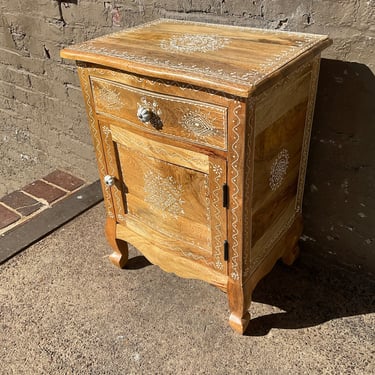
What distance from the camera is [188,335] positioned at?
1.77 meters

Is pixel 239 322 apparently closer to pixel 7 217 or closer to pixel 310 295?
pixel 310 295

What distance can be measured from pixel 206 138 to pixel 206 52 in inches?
12.1

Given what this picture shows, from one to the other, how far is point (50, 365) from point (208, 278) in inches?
27.8

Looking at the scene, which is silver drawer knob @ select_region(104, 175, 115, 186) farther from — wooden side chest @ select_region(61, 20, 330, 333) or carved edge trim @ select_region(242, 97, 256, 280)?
carved edge trim @ select_region(242, 97, 256, 280)

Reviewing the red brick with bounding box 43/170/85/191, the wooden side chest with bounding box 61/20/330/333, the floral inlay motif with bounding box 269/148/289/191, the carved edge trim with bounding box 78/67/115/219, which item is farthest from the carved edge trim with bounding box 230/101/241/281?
the red brick with bounding box 43/170/85/191

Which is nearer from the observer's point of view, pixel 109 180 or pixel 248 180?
pixel 248 180

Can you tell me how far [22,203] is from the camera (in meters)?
2.69

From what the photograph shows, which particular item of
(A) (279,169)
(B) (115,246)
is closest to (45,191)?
(B) (115,246)

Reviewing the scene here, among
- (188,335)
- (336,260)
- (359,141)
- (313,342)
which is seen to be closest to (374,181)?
(359,141)

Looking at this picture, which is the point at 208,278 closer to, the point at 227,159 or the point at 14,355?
the point at 227,159

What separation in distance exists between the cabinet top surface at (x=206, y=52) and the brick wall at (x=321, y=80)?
13 cm

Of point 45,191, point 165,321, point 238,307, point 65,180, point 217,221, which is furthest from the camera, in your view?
point 65,180

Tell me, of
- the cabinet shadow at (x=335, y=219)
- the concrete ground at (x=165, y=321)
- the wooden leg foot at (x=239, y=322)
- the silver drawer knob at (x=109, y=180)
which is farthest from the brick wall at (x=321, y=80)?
the silver drawer knob at (x=109, y=180)

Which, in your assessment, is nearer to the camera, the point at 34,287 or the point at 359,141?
the point at 359,141
